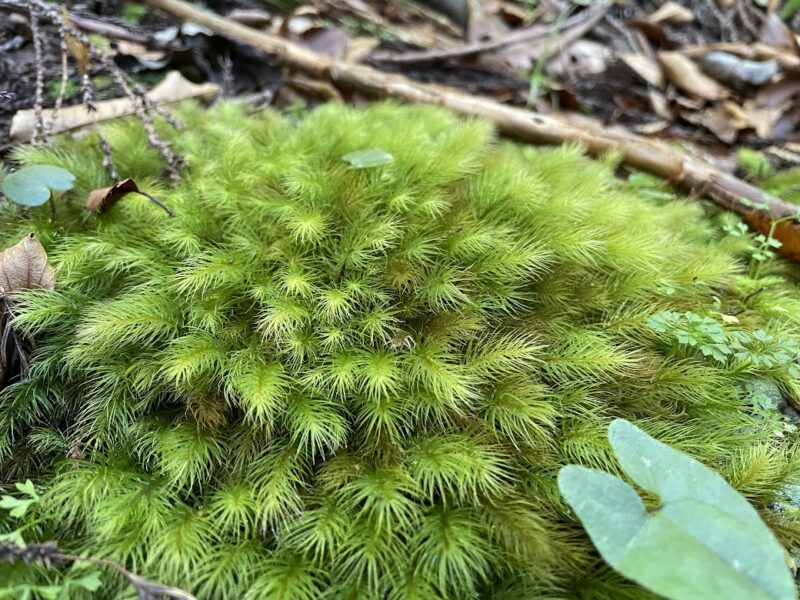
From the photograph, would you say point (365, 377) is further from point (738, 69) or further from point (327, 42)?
point (738, 69)

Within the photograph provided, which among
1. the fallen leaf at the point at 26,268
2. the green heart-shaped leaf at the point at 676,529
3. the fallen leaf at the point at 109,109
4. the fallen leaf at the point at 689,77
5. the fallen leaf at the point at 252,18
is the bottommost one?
the fallen leaf at the point at 26,268

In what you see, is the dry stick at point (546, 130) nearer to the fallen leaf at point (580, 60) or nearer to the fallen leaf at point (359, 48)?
the fallen leaf at point (359, 48)

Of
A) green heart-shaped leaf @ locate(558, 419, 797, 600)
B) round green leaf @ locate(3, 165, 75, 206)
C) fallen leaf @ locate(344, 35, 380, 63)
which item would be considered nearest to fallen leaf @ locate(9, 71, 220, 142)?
round green leaf @ locate(3, 165, 75, 206)

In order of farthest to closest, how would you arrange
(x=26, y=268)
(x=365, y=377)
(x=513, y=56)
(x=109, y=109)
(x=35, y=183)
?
(x=513, y=56)
(x=109, y=109)
(x=35, y=183)
(x=26, y=268)
(x=365, y=377)

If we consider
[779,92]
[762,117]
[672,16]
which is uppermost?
[672,16]

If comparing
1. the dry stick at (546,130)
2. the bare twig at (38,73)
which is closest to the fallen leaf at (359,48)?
the dry stick at (546,130)

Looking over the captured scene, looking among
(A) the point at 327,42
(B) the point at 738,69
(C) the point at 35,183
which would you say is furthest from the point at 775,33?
(C) the point at 35,183
